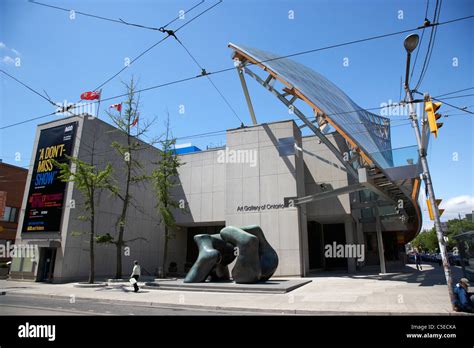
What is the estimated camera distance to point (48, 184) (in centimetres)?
2922

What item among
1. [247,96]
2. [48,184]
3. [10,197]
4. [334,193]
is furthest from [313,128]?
[10,197]

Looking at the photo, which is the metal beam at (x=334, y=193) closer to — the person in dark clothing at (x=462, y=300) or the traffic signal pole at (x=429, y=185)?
the traffic signal pole at (x=429, y=185)

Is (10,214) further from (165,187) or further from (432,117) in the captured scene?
(432,117)

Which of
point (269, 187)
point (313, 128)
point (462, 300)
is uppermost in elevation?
point (313, 128)

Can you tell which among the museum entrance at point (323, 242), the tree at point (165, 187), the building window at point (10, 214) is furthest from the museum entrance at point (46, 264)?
the museum entrance at point (323, 242)

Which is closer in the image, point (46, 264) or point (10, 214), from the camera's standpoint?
point (46, 264)

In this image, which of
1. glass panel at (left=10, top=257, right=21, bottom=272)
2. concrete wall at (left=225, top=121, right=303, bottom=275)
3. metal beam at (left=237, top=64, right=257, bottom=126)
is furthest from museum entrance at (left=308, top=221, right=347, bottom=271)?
glass panel at (left=10, top=257, right=21, bottom=272)

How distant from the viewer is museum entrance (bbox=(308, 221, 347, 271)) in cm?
3778

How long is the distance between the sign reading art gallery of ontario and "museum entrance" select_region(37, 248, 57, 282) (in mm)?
1922

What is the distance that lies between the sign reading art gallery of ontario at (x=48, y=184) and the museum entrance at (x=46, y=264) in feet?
6.31

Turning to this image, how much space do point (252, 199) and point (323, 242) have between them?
1321 cm

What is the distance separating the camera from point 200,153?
131 ft

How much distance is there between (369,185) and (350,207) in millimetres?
9138

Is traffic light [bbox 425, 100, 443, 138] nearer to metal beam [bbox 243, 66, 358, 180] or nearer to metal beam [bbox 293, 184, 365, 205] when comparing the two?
metal beam [bbox 293, 184, 365, 205]
